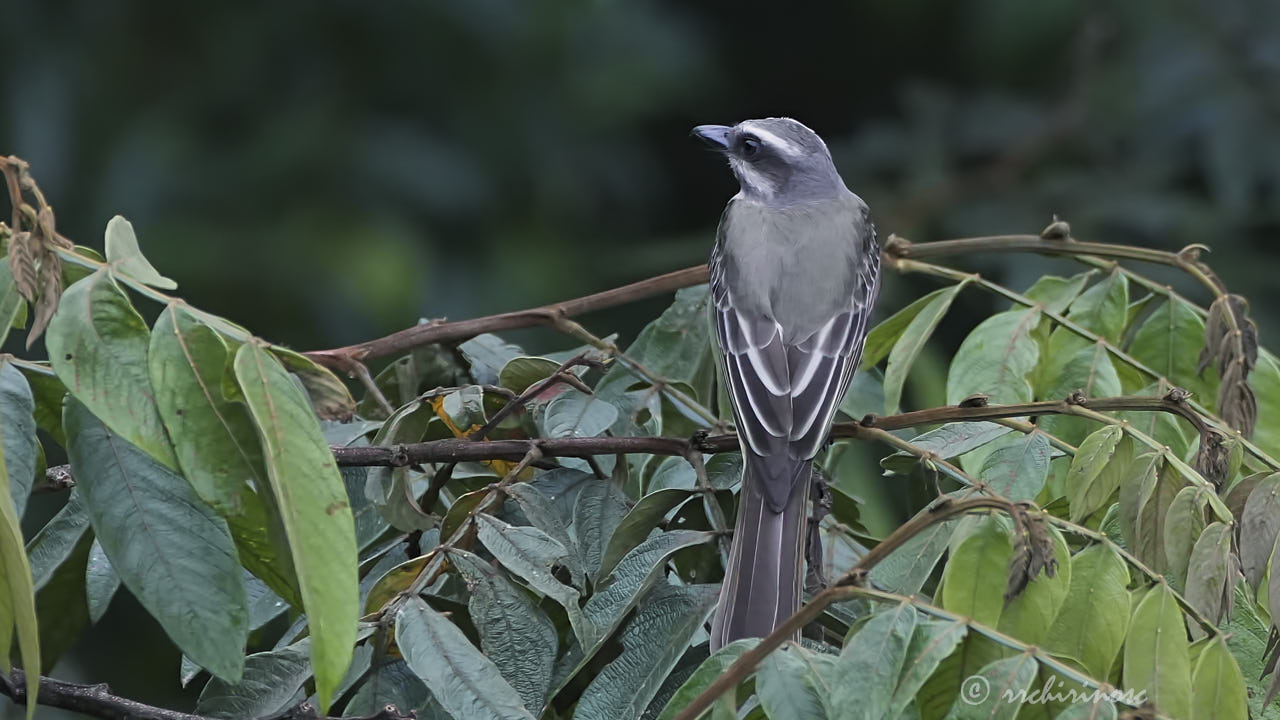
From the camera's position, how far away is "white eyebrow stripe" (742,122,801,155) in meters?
3.49

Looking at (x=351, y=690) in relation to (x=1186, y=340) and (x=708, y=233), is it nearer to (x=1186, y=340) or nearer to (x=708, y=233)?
(x=1186, y=340)

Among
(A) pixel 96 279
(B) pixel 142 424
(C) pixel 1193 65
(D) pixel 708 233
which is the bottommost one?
(D) pixel 708 233

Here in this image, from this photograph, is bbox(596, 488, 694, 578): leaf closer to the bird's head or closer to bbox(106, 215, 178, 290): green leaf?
bbox(106, 215, 178, 290): green leaf

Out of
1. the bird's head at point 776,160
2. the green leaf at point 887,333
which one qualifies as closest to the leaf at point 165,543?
the green leaf at point 887,333

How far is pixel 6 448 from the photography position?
1.64 meters

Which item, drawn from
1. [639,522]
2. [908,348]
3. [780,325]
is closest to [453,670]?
[639,522]

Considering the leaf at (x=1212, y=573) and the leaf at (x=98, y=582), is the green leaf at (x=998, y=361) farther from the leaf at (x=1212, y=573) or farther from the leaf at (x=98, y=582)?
the leaf at (x=98, y=582)

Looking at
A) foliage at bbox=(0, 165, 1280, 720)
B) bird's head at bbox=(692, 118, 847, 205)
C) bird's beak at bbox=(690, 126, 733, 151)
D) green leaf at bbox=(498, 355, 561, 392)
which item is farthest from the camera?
bird's beak at bbox=(690, 126, 733, 151)

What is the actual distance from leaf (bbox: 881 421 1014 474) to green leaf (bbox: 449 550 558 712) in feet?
2.03

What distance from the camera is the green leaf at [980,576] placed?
1658mm

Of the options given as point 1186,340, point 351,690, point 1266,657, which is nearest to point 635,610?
point 351,690

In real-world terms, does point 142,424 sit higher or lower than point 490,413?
higher

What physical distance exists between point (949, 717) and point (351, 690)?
2.75ft

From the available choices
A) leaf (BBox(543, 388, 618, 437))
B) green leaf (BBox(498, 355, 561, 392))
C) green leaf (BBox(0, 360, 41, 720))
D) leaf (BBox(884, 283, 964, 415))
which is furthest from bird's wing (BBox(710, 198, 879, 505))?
green leaf (BBox(0, 360, 41, 720))
